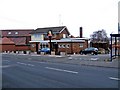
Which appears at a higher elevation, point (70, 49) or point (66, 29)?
point (66, 29)

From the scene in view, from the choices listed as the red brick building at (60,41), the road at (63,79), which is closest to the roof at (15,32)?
the red brick building at (60,41)

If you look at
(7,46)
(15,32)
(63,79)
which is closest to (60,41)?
(7,46)

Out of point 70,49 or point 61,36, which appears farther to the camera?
point 61,36

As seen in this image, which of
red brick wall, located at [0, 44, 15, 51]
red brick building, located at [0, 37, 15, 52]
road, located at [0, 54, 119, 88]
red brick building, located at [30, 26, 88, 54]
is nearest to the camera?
road, located at [0, 54, 119, 88]

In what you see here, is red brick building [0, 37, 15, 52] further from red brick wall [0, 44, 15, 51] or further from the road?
the road

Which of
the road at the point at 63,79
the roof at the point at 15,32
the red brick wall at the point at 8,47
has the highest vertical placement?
the roof at the point at 15,32

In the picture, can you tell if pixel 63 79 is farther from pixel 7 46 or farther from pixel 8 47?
pixel 7 46

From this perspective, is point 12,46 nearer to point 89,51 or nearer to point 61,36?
point 61,36

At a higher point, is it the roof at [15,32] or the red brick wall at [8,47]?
the roof at [15,32]

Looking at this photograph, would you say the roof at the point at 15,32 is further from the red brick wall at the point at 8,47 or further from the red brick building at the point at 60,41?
the red brick building at the point at 60,41

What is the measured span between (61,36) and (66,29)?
350 cm

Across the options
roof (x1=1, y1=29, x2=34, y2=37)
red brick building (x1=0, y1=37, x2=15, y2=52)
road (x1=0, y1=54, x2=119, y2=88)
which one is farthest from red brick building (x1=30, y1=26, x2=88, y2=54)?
road (x1=0, y1=54, x2=119, y2=88)

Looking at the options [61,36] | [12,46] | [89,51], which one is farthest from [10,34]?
[89,51]

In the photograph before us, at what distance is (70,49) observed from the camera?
62125 mm
